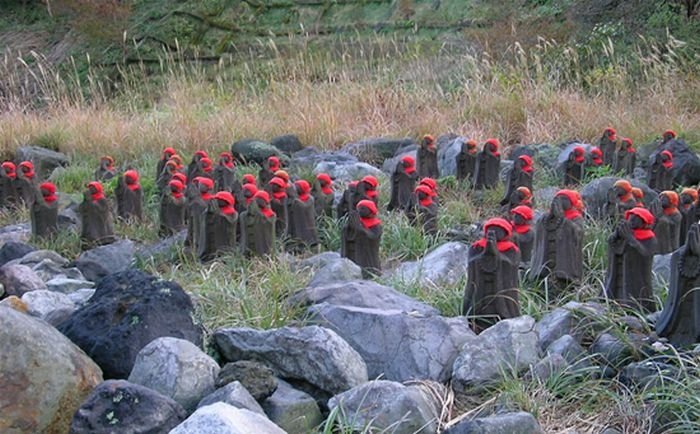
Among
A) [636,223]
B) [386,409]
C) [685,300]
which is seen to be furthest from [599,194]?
[386,409]

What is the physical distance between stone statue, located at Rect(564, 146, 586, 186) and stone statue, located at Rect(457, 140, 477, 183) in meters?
0.70

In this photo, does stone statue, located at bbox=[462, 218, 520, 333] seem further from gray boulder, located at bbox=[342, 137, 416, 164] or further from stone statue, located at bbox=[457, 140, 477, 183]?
gray boulder, located at bbox=[342, 137, 416, 164]

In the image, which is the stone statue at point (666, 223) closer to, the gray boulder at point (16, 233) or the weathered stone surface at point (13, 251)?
the weathered stone surface at point (13, 251)

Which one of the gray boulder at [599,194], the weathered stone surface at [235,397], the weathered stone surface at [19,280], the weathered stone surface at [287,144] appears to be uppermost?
the weathered stone surface at [235,397]

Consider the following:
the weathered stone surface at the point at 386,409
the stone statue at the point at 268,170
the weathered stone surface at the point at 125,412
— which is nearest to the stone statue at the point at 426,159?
the stone statue at the point at 268,170

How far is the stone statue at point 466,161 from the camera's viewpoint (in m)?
7.60

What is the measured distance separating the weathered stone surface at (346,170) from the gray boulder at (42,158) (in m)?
2.69

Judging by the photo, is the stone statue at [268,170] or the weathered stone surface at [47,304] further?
the stone statue at [268,170]

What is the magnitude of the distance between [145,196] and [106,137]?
2.42 m

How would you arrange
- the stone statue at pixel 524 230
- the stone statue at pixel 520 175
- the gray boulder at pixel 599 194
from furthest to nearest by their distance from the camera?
the stone statue at pixel 520 175
the gray boulder at pixel 599 194
the stone statue at pixel 524 230

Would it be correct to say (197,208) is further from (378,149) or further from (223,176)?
(378,149)

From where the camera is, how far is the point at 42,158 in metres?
9.38

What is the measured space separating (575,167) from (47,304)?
14.1ft

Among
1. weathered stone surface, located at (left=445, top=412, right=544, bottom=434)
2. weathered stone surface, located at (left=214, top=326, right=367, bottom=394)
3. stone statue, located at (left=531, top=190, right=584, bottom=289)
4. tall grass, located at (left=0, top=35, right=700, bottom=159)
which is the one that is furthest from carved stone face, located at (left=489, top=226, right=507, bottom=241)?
tall grass, located at (left=0, top=35, right=700, bottom=159)
